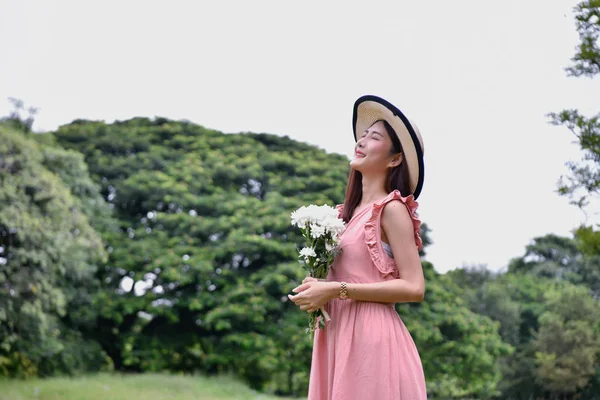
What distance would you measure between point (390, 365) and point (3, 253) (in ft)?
29.6

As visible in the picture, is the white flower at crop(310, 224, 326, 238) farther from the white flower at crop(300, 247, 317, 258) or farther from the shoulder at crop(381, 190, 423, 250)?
the shoulder at crop(381, 190, 423, 250)

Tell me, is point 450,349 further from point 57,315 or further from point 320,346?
point 320,346

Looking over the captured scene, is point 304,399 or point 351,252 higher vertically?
point 351,252

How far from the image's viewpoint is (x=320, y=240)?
227 cm

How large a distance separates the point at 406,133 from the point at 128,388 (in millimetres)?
9356

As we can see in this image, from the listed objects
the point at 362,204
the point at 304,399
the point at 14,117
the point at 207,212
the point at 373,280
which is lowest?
the point at 304,399

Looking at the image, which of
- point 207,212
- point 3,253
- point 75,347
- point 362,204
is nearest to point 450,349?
point 207,212

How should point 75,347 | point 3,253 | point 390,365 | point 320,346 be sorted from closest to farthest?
1. point 390,365
2. point 320,346
3. point 3,253
4. point 75,347

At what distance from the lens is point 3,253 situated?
10008 millimetres

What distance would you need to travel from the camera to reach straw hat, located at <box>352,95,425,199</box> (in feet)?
7.77

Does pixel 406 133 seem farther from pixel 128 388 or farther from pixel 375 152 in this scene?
pixel 128 388

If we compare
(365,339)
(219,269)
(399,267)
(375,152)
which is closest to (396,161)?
(375,152)

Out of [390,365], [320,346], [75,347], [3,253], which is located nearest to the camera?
[390,365]

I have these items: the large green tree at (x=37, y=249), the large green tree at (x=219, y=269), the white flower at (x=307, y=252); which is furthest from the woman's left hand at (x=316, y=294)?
the large green tree at (x=219, y=269)
